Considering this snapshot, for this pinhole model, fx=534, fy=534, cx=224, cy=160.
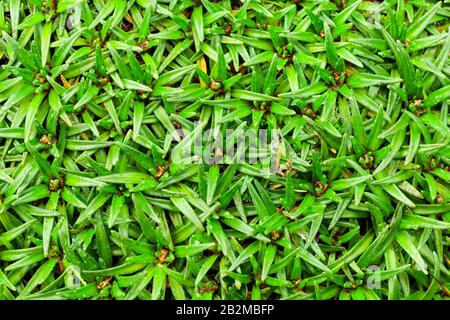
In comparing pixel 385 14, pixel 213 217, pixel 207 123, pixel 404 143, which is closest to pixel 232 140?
pixel 207 123

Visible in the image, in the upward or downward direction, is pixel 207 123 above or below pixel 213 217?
above

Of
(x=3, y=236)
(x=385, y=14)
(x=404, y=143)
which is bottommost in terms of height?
(x=3, y=236)

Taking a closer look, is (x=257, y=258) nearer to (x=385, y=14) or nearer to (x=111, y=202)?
(x=111, y=202)

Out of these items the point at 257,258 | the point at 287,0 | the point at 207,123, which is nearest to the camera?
the point at 257,258

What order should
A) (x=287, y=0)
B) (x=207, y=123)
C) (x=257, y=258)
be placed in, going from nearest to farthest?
1. (x=257, y=258)
2. (x=207, y=123)
3. (x=287, y=0)

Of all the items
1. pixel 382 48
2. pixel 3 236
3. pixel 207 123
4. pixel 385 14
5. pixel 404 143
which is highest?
pixel 385 14

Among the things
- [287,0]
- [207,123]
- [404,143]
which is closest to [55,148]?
[207,123]

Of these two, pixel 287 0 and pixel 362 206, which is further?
pixel 287 0

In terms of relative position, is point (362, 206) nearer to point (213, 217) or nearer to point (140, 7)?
point (213, 217)

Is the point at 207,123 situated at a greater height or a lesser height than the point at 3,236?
greater
